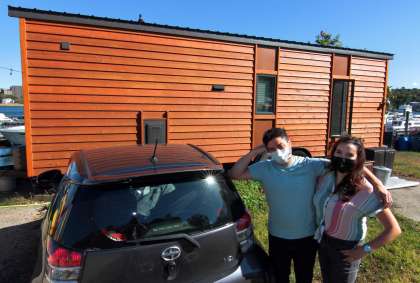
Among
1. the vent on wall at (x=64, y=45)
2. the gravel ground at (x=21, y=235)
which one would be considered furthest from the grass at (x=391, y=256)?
the vent on wall at (x=64, y=45)

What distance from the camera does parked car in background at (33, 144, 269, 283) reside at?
72.4 inches

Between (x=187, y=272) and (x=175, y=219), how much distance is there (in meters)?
0.33

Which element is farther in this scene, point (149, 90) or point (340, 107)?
point (340, 107)

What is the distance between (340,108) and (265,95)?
2644mm

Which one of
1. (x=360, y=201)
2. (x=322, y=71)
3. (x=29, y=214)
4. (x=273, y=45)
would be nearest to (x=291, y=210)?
(x=360, y=201)

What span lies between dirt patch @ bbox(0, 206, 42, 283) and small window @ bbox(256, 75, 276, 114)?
5490mm

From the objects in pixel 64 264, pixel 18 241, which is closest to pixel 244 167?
pixel 64 264

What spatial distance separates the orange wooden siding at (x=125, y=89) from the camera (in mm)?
6055

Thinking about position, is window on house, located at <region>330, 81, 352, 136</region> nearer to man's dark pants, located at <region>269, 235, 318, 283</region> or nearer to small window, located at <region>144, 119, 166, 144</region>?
small window, located at <region>144, 119, 166, 144</region>

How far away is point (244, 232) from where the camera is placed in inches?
89.5

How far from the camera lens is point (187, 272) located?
1986 millimetres

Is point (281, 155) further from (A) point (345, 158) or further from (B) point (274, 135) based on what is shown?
(A) point (345, 158)

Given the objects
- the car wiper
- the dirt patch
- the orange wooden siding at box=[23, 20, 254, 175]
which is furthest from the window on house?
the car wiper

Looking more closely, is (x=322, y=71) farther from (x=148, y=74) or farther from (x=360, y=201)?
(x=360, y=201)
